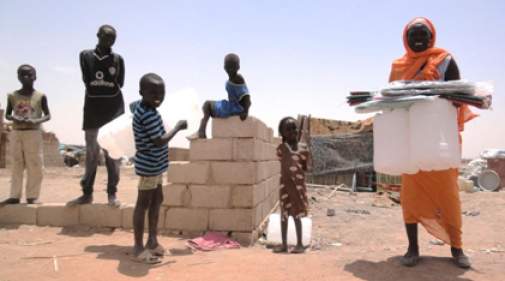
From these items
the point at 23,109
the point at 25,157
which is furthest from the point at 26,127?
the point at 25,157

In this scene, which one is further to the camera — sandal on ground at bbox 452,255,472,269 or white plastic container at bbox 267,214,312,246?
white plastic container at bbox 267,214,312,246

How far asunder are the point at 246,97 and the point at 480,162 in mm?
19786

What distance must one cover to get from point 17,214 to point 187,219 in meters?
2.35

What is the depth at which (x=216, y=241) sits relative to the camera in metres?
4.59

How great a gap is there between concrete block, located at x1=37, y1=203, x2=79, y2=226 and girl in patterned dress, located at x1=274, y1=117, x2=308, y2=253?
265cm

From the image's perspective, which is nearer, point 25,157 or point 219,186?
point 219,186

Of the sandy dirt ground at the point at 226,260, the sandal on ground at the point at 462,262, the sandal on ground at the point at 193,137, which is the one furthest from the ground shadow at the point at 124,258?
the sandal on ground at the point at 462,262

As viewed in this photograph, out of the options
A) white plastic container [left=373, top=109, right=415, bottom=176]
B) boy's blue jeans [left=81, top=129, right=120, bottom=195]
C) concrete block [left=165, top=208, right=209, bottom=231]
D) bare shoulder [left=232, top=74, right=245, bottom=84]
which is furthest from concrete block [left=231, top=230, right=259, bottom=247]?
white plastic container [left=373, top=109, right=415, bottom=176]

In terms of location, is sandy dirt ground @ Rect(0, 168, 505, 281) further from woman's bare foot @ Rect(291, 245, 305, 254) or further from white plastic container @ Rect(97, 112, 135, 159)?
white plastic container @ Rect(97, 112, 135, 159)

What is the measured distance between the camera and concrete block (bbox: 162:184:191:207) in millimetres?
4949

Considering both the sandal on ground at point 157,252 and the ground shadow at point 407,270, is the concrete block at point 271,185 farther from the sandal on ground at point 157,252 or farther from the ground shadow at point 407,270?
the ground shadow at point 407,270

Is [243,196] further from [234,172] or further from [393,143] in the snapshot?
[393,143]

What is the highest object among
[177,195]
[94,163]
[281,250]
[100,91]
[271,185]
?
[100,91]

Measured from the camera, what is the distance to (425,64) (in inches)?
138
